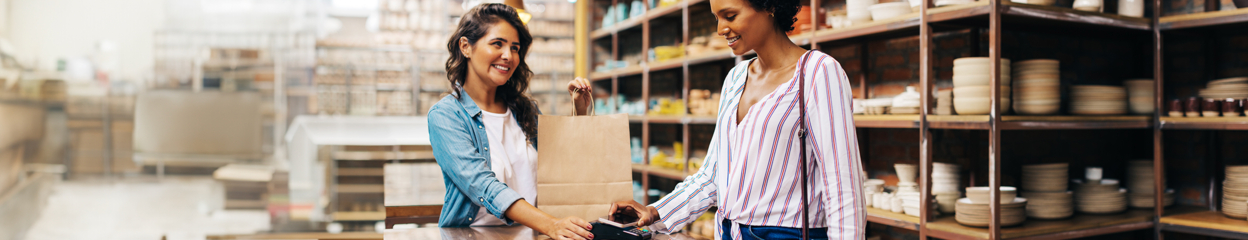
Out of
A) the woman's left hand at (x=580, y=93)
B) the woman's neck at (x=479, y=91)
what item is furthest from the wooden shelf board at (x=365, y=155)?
the woman's left hand at (x=580, y=93)

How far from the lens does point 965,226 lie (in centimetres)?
247

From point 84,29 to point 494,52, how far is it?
243 inches

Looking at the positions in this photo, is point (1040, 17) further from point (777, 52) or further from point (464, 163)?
point (464, 163)

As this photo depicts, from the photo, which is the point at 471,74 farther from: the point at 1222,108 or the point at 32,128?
the point at 32,128

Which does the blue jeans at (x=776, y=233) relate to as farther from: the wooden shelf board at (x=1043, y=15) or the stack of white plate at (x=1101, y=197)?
the stack of white plate at (x=1101, y=197)

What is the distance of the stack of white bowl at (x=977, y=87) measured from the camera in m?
2.36

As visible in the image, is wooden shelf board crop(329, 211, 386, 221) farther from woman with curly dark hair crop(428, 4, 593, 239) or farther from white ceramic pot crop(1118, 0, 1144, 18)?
white ceramic pot crop(1118, 0, 1144, 18)

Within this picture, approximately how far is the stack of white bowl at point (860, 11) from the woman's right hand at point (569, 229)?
82.7 inches

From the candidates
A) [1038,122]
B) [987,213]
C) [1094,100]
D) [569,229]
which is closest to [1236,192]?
[1094,100]

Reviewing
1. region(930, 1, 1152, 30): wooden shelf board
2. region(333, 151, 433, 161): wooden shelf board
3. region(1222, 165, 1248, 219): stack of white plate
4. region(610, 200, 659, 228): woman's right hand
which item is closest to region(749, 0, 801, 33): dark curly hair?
region(610, 200, 659, 228): woman's right hand

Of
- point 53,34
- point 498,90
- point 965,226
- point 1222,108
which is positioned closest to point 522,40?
point 498,90

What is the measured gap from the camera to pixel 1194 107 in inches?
99.0

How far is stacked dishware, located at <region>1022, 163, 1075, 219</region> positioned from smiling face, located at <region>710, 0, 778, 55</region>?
83.5 inches

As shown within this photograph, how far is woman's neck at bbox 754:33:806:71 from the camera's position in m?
1.14
